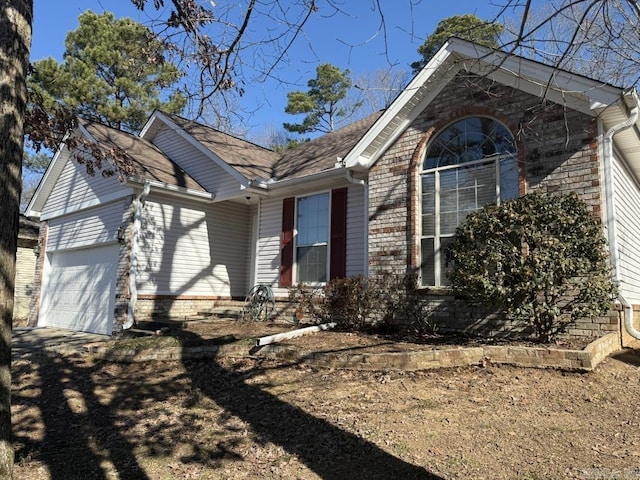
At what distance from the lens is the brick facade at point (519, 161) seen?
22.7 ft

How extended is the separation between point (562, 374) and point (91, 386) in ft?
20.7

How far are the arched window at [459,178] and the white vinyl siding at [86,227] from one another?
7522 mm

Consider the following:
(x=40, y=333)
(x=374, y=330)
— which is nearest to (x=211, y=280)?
(x=40, y=333)

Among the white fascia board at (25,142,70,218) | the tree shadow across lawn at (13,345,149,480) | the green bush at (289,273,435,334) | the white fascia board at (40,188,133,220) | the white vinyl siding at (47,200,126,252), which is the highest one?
the white fascia board at (25,142,70,218)

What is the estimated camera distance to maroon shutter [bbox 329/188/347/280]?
33.3ft

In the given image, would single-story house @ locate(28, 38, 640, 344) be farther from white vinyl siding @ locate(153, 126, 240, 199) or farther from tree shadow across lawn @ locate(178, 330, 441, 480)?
tree shadow across lawn @ locate(178, 330, 441, 480)

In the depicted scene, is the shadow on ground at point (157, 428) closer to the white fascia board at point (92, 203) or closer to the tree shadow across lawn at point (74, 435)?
the tree shadow across lawn at point (74, 435)

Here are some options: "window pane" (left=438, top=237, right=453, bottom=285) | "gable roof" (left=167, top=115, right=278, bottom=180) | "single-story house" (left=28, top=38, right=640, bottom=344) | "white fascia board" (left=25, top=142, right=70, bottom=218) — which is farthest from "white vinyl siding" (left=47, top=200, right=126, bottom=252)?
"window pane" (left=438, top=237, right=453, bottom=285)

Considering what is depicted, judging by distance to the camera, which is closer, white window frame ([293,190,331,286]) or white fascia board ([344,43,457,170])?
white fascia board ([344,43,457,170])

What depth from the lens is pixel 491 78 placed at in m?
7.98

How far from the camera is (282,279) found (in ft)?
36.5

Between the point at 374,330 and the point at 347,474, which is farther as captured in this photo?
the point at 374,330

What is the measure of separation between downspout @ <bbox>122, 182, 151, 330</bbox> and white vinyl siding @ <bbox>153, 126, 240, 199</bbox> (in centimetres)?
190

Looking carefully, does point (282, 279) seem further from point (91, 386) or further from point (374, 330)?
point (91, 386)
